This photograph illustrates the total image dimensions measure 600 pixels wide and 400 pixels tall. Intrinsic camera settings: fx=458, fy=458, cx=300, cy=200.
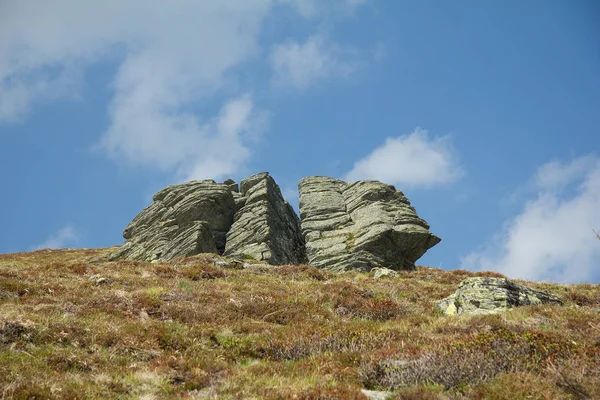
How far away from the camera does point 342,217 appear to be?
44.7m

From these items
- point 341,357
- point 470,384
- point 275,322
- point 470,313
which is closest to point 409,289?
point 470,313

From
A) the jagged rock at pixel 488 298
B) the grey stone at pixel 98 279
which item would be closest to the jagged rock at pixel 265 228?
the grey stone at pixel 98 279

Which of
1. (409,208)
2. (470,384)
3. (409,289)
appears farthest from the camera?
(409,208)

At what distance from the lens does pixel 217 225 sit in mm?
45250

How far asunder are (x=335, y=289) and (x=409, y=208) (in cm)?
2606

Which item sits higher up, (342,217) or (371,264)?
(342,217)

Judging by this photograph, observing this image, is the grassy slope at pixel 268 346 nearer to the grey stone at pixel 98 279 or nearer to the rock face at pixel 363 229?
the grey stone at pixel 98 279

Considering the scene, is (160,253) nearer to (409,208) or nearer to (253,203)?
(253,203)

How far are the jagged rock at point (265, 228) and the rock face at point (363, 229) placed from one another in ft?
5.82

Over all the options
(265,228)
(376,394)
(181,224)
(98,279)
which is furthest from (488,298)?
(181,224)

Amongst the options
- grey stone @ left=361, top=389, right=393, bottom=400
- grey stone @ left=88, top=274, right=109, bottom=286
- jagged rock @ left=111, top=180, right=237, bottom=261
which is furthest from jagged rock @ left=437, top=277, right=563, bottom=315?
jagged rock @ left=111, top=180, right=237, bottom=261

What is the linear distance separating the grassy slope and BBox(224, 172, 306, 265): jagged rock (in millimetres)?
19787

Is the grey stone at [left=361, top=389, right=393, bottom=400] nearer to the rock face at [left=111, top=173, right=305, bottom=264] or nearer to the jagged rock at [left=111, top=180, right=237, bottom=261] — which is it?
the rock face at [left=111, top=173, right=305, bottom=264]

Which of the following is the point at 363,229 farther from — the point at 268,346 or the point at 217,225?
the point at 268,346
